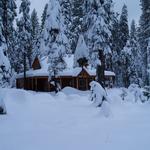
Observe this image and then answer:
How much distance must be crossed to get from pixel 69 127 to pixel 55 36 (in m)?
22.3

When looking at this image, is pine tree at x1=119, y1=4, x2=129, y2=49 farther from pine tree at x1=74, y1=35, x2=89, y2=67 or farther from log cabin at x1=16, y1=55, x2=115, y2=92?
→ pine tree at x1=74, y1=35, x2=89, y2=67

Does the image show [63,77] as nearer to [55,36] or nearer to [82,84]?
[82,84]

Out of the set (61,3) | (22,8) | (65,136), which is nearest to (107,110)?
(65,136)

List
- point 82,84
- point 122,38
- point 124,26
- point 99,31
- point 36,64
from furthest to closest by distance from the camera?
1. point 122,38
2. point 36,64
3. point 124,26
4. point 82,84
5. point 99,31

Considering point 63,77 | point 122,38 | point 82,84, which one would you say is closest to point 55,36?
point 63,77

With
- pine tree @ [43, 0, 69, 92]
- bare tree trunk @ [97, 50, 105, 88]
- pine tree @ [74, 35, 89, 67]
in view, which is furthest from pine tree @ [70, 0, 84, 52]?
bare tree trunk @ [97, 50, 105, 88]

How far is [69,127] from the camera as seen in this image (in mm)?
11031

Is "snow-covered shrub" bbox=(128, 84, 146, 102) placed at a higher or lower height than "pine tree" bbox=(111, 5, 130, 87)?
lower

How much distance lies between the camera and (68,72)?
4238 centimetres

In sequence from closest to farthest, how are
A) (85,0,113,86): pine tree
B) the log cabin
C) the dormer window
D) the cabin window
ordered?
(85,0,113,86): pine tree < the log cabin < the cabin window < the dormer window

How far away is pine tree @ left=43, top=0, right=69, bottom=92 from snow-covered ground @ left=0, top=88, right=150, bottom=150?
1601 cm

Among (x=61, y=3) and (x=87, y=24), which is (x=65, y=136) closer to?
(x=87, y=24)

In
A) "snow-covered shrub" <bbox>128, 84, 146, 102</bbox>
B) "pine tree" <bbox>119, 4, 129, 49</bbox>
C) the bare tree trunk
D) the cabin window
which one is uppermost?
"pine tree" <bbox>119, 4, 129, 49</bbox>

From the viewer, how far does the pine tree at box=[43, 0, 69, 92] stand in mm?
31906
